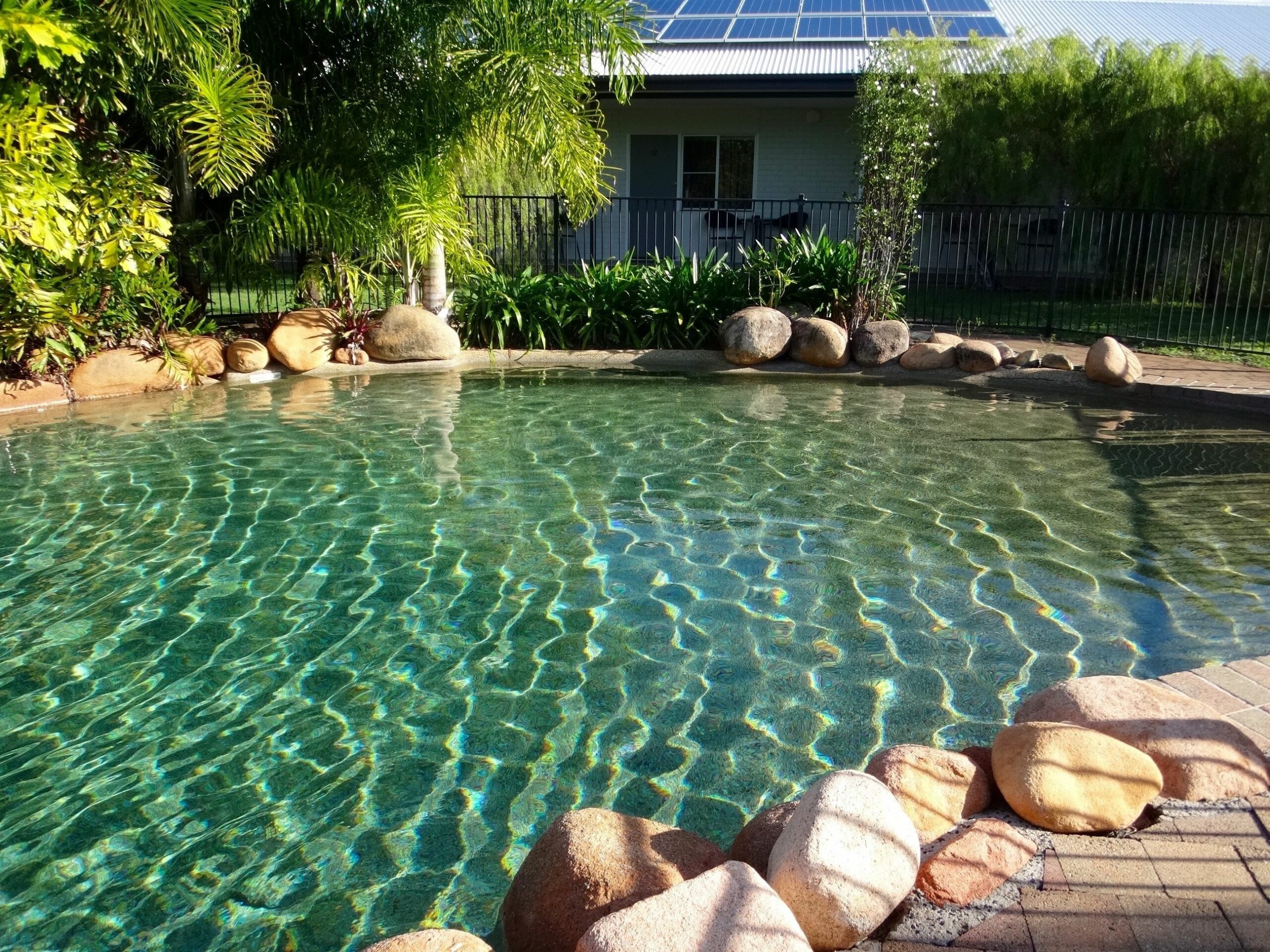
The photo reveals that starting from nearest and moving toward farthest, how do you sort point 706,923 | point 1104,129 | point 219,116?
point 706,923, point 219,116, point 1104,129

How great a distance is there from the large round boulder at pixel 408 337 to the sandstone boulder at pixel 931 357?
460 centimetres

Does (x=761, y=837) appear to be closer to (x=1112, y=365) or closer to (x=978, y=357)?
(x=1112, y=365)

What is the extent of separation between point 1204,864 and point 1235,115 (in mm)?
13880

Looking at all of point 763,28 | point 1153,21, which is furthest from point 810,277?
point 1153,21

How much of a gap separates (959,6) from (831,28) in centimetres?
206

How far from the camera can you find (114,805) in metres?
3.39

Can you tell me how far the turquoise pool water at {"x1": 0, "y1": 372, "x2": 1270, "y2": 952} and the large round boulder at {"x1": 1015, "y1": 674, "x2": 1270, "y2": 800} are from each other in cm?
56

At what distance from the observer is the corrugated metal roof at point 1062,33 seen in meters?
16.0

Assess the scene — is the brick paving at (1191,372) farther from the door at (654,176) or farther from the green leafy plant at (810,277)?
the door at (654,176)

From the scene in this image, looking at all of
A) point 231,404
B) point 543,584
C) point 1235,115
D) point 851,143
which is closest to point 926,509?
point 543,584

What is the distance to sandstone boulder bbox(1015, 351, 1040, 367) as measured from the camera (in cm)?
1025

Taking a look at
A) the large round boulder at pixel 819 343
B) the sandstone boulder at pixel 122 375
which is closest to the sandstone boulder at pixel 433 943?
the sandstone boulder at pixel 122 375

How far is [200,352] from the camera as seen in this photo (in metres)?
9.84

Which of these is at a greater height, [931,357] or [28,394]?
[931,357]
